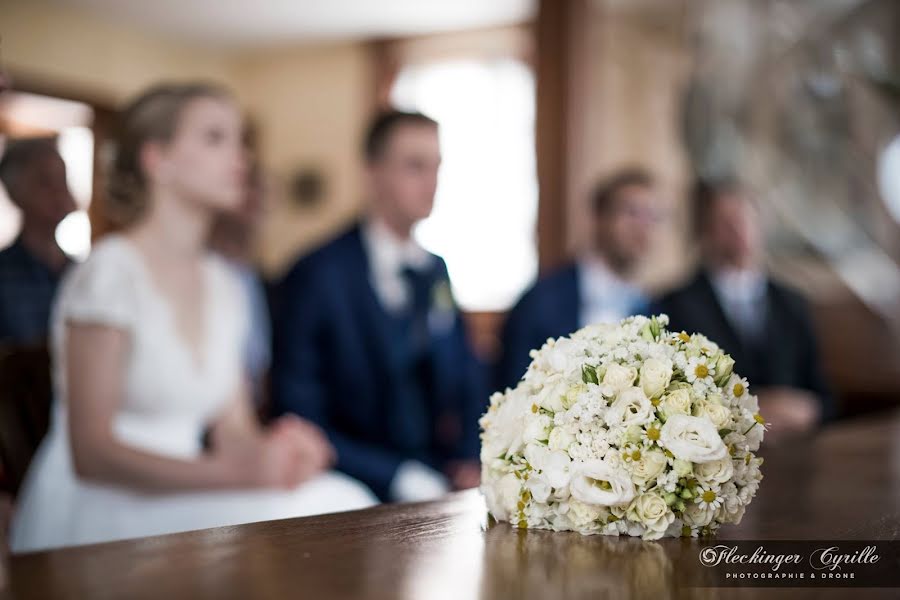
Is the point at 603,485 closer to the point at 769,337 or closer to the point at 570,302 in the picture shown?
the point at 570,302

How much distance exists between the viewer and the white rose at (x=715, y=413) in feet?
3.43

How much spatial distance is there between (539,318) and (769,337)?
1065mm

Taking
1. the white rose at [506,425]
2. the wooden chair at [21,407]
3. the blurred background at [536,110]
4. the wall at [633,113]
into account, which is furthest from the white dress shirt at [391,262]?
the wall at [633,113]

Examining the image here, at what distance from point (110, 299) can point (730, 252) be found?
2712 mm

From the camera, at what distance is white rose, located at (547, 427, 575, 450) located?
1.06 metres

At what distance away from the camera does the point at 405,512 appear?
1293 mm

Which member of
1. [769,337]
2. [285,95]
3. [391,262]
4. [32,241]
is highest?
[285,95]

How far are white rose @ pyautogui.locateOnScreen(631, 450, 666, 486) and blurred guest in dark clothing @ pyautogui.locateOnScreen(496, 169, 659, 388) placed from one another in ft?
8.45

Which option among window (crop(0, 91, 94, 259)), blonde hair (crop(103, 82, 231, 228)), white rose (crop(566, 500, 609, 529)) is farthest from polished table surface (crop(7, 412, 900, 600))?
window (crop(0, 91, 94, 259))

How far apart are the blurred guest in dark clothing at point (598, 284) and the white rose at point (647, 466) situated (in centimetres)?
257

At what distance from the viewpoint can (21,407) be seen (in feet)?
6.38

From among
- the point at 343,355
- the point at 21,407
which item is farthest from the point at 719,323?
the point at 21,407

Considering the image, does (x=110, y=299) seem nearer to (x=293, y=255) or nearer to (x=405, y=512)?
(x=405, y=512)

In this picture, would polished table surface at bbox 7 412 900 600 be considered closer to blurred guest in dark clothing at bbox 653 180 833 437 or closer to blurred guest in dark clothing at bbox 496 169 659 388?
blurred guest in dark clothing at bbox 496 169 659 388
